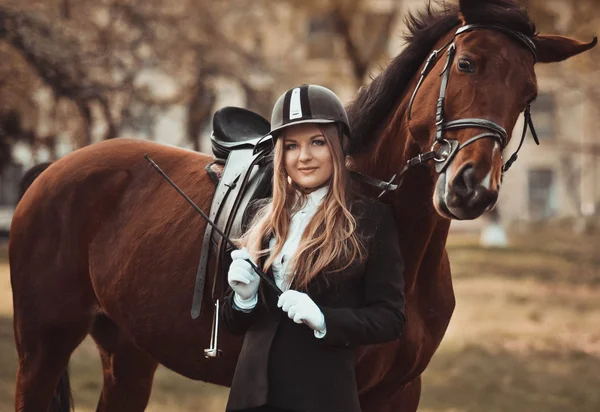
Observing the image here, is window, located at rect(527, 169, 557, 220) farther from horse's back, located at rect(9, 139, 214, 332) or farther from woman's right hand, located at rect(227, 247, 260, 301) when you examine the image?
woman's right hand, located at rect(227, 247, 260, 301)

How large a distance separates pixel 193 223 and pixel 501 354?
6.91 metres

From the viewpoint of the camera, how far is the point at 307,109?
3.08 meters

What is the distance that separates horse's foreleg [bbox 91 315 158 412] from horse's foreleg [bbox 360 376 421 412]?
64.8 inches

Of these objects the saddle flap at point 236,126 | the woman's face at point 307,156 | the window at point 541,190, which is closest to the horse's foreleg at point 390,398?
the woman's face at point 307,156

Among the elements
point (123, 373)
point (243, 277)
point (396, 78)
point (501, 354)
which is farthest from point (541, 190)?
point (243, 277)

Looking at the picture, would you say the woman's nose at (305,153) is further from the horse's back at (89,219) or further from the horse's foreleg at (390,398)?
the horse's back at (89,219)

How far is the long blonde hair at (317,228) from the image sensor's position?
2.92 meters

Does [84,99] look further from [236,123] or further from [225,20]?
[225,20]

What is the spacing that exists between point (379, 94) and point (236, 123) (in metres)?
1.05

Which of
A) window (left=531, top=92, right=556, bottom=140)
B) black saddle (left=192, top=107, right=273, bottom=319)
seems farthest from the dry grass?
window (left=531, top=92, right=556, bottom=140)

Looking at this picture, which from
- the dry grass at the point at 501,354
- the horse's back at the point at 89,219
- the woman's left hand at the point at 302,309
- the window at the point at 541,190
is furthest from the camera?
the window at the point at 541,190

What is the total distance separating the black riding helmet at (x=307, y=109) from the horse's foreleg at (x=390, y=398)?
1.10m

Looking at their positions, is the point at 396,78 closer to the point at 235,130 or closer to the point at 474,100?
the point at 474,100

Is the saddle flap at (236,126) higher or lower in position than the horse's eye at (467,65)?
lower
